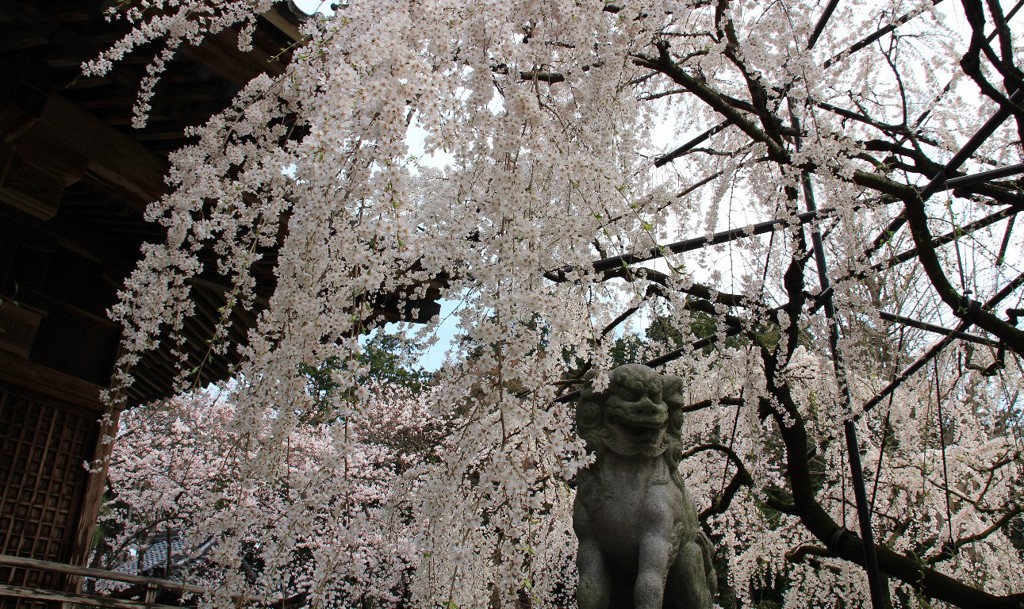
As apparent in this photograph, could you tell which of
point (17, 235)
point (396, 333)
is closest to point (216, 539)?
point (396, 333)

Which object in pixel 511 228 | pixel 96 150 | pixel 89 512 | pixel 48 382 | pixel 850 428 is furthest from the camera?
pixel 89 512

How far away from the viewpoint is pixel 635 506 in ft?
10.5

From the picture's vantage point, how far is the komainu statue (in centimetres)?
314

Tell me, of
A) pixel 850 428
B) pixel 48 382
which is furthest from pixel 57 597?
pixel 850 428

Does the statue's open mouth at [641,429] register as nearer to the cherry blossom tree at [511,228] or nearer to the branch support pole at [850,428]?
the cherry blossom tree at [511,228]

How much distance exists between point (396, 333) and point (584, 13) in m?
1.59

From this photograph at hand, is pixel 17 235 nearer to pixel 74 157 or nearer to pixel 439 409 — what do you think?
pixel 74 157

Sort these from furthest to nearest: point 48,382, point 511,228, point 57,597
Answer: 1. point 48,382
2. point 57,597
3. point 511,228

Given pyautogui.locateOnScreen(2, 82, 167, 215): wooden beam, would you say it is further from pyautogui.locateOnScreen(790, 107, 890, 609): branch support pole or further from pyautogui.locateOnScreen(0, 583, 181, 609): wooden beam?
pyautogui.locateOnScreen(790, 107, 890, 609): branch support pole

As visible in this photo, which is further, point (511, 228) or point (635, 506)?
point (635, 506)

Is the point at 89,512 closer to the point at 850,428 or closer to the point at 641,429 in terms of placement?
the point at 641,429

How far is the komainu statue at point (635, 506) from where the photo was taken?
3.14m

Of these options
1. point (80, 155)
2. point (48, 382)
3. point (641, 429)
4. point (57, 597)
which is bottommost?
point (57, 597)

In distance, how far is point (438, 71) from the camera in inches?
94.3
